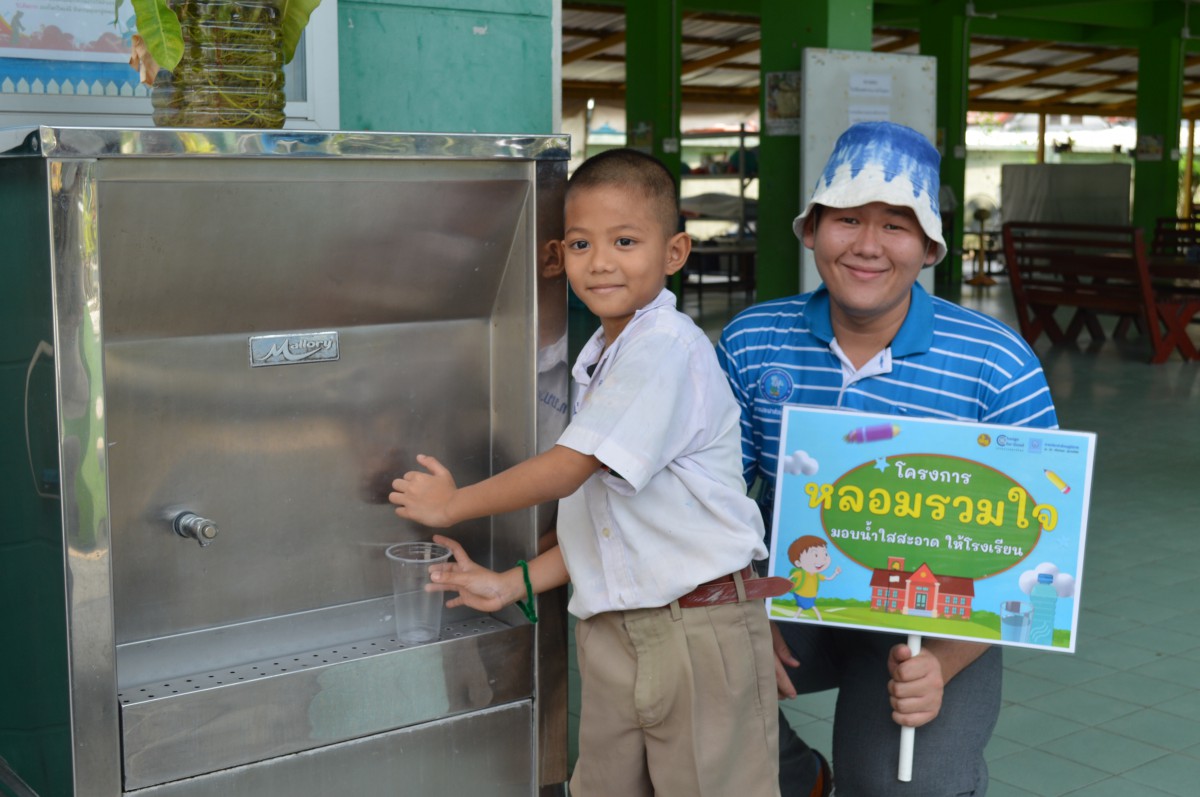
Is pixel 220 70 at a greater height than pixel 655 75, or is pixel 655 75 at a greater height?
pixel 655 75

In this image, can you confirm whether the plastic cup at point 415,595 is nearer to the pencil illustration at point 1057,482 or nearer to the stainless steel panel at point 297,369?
the stainless steel panel at point 297,369

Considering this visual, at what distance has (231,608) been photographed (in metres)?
1.95

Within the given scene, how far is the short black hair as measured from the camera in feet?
5.70

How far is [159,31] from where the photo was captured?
1.63 m

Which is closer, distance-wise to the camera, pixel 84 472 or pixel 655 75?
pixel 84 472

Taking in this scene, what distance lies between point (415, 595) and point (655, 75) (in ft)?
37.4

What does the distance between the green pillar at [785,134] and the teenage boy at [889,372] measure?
210 inches

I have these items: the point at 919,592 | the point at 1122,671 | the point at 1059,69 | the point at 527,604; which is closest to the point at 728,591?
the point at 919,592

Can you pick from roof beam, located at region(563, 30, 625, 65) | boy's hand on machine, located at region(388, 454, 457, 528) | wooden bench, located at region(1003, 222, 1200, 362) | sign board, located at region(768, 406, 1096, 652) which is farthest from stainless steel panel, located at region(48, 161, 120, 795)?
roof beam, located at region(563, 30, 625, 65)

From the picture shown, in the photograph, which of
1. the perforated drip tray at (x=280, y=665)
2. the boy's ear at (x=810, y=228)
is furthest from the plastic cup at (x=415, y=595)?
the boy's ear at (x=810, y=228)

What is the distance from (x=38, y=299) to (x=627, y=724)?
0.99 metres

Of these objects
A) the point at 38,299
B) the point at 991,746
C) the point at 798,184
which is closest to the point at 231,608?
the point at 38,299

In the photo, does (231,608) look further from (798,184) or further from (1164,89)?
(1164,89)

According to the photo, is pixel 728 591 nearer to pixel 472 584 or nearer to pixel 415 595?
pixel 472 584
